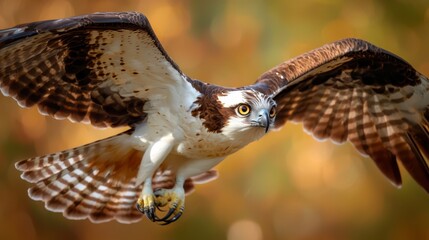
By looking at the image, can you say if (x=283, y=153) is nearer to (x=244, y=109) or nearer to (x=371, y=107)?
(x=371, y=107)

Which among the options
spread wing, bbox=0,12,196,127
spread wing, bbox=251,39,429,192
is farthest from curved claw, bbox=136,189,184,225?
spread wing, bbox=251,39,429,192

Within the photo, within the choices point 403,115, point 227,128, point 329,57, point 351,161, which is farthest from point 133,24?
point 351,161

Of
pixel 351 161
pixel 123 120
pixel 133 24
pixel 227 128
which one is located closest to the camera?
pixel 133 24

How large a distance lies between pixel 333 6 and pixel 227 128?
5608mm

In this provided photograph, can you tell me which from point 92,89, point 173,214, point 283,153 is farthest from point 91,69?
point 283,153

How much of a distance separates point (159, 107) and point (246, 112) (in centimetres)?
72

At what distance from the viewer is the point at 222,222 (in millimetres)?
11898

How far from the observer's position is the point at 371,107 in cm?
796

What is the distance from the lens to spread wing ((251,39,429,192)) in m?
7.64

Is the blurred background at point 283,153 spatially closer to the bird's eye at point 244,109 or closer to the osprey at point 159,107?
the osprey at point 159,107

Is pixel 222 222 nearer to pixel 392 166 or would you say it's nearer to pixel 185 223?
pixel 185 223

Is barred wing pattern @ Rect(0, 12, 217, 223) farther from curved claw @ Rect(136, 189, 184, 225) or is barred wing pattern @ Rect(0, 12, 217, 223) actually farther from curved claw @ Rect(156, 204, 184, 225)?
curved claw @ Rect(156, 204, 184, 225)

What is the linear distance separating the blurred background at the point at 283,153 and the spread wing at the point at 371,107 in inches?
136

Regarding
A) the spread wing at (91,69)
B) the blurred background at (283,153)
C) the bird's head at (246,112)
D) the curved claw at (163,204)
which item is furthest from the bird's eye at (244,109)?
the blurred background at (283,153)
